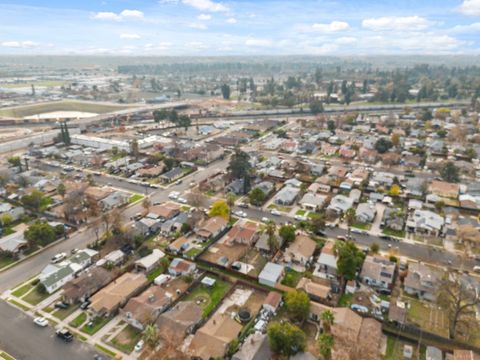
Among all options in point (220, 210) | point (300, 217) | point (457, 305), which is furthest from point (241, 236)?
point (457, 305)

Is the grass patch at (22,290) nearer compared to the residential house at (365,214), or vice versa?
the grass patch at (22,290)

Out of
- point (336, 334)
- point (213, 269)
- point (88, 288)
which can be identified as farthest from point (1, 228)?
point (336, 334)

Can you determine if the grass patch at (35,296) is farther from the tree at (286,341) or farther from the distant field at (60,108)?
the distant field at (60,108)

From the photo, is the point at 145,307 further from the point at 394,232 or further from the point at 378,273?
the point at 394,232

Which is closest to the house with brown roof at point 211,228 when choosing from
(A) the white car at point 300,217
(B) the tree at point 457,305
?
(A) the white car at point 300,217

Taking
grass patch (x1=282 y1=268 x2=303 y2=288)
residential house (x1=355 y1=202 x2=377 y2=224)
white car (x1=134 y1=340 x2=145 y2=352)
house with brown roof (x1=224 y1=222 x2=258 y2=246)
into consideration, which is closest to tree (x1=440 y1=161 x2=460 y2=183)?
residential house (x1=355 y1=202 x2=377 y2=224)

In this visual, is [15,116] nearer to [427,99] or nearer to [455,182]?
[455,182]
